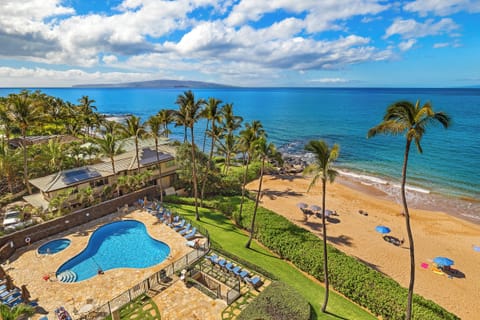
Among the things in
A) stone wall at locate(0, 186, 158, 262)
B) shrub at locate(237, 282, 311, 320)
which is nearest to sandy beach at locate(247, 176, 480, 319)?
shrub at locate(237, 282, 311, 320)

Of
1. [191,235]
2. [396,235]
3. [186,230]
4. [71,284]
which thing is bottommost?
[396,235]

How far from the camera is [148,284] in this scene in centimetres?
1507

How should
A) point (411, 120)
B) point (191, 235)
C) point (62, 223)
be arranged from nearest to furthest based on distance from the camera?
point (411, 120)
point (191, 235)
point (62, 223)

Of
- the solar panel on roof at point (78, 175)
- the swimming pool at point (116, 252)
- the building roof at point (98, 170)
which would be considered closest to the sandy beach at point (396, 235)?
the building roof at point (98, 170)

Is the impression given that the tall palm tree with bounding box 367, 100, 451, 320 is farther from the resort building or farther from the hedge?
the resort building

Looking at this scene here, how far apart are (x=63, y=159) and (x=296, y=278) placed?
29510 mm

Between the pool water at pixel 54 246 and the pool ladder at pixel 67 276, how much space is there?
127 inches

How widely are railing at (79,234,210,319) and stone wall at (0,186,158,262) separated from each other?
34.2 feet

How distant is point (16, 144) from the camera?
130 ft

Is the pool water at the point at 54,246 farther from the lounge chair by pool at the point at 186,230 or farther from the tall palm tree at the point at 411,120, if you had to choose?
the tall palm tree at the point at 411,120

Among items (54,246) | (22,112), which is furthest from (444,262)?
(22,112)

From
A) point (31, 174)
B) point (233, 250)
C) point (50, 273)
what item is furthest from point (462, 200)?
point (31, 174)

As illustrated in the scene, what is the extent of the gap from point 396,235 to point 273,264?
14356 mm

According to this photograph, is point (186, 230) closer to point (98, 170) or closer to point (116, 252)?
point (116, 252)
